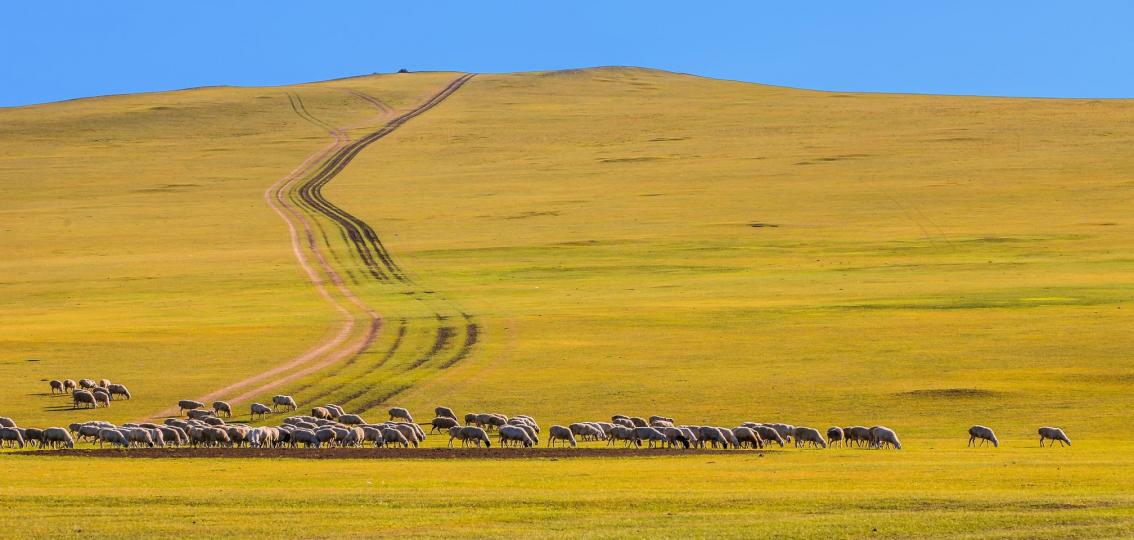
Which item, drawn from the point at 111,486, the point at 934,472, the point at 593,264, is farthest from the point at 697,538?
the point at 593,264

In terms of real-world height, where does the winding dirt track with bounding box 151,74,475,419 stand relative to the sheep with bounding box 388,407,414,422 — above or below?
above

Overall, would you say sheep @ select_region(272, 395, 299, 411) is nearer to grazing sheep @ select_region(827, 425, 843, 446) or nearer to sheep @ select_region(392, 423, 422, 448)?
sheep @ select_region(392, 423, 422, 448)

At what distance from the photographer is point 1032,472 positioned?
23.5 m

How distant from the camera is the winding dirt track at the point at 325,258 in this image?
41.2 metres

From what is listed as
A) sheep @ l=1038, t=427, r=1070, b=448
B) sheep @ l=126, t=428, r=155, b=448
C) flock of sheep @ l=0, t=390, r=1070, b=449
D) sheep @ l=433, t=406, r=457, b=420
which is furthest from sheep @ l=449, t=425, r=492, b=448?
sheep @ l=1038, t=427, r=1070, b=448

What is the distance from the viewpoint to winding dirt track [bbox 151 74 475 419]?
1622 inches

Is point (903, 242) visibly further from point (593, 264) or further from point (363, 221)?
point (363, 221)

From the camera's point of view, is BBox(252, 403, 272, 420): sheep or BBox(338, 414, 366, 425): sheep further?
BBox(252, 403, 272, 420): sheep

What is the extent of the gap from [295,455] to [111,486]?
6.19 metres

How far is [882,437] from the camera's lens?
1179 inches

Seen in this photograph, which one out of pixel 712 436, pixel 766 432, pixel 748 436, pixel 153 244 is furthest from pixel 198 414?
pixel 153 244

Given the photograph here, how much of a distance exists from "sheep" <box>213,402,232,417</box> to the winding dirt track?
1.33 metres

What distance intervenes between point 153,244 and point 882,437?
199 ft

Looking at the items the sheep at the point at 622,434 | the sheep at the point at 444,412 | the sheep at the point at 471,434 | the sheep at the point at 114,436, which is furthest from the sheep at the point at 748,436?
the sheep at the point at 114,436
